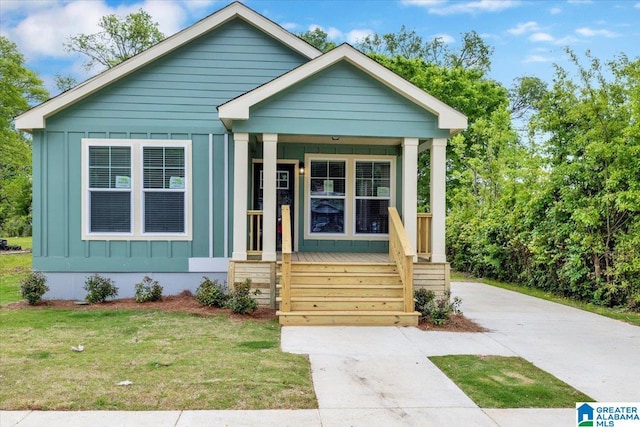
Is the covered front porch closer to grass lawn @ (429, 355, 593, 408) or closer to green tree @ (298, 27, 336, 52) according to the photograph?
grass lawn @ (429, 355, 593, 408)

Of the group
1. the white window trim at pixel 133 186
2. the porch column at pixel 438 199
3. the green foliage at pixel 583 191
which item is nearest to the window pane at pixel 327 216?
the porch column at pixel 438 199

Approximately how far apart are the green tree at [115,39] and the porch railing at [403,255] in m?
21.7

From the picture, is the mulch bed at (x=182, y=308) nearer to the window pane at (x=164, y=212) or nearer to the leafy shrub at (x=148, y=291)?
the leafy shrub at (x=148, y=291)

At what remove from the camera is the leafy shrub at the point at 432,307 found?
23.5 feet

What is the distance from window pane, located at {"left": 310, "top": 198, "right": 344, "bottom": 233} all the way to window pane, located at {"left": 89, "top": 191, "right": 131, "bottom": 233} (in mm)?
3922

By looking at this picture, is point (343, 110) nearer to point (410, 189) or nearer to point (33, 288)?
point (410, 189)

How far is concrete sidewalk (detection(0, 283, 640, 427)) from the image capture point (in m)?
3.55

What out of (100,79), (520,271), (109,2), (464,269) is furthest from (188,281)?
(109,2)

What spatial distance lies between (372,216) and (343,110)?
296 cm

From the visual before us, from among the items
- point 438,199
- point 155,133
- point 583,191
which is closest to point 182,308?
point 155,133

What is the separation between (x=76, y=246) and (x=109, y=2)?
2010cm

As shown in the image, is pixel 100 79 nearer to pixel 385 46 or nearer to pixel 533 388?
Result: pixel 533 388

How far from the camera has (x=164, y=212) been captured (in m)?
9.03

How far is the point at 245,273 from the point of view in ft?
26.1
